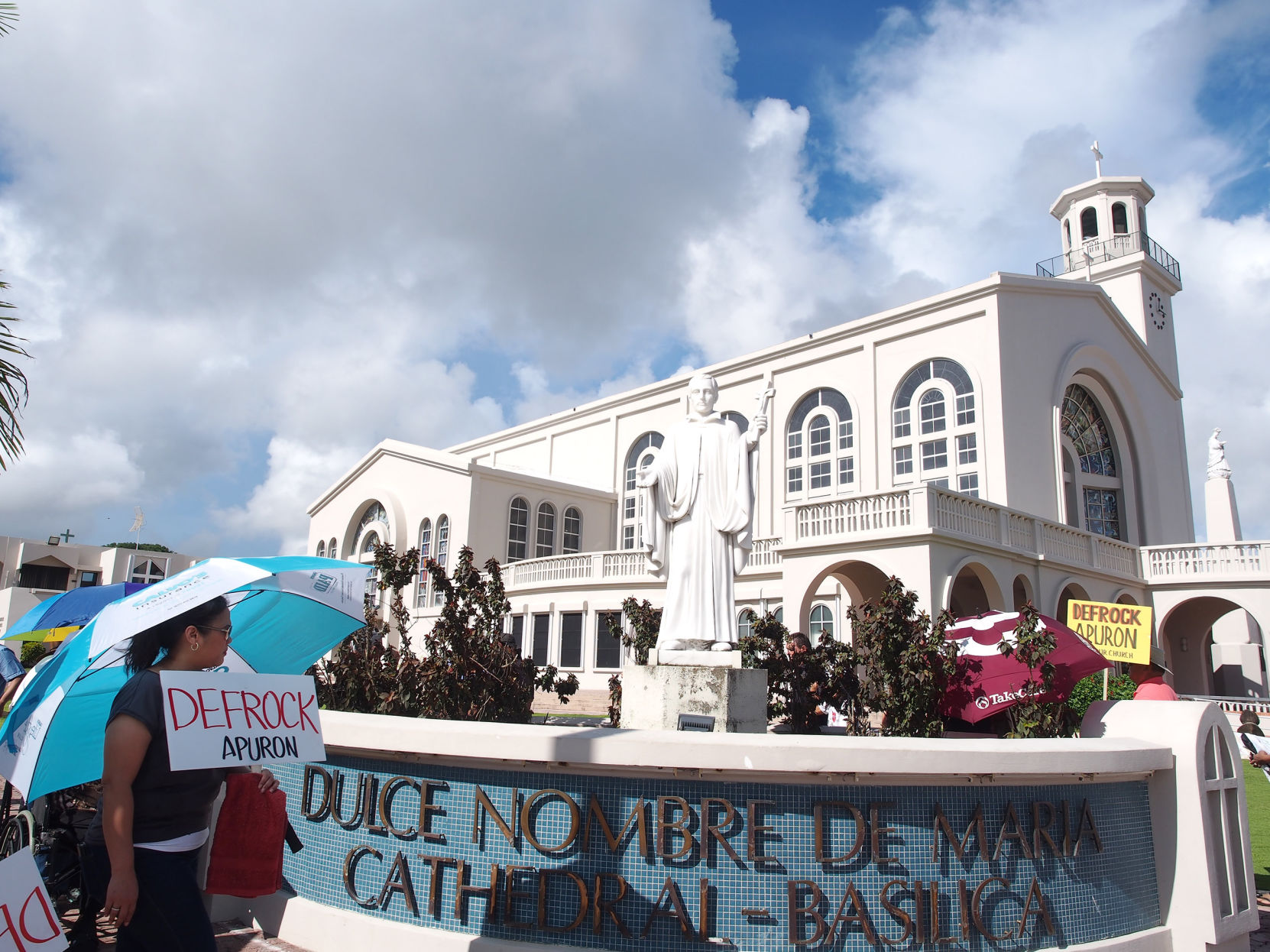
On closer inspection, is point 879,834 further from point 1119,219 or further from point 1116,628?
point 1119,219

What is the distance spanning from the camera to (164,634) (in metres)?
3.18

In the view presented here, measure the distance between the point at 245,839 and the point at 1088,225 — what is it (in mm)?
33377

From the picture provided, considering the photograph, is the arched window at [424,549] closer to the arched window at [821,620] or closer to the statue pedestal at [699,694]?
the arched window at [821,620]

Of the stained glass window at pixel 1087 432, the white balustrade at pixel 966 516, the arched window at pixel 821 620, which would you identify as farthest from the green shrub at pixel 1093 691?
the stained glass window at pixel 1087 432

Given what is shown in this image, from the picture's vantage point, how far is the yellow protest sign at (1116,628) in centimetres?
770

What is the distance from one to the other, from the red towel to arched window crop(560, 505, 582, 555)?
84.2ft

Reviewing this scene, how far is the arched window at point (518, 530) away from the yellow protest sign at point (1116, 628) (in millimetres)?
20071

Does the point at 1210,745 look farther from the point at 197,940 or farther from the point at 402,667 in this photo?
the point at 402,667

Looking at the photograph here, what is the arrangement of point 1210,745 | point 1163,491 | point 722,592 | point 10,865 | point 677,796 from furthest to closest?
point 1163,491 < point 722,592 < point 1210,745 < point 677,796 < point 10,865

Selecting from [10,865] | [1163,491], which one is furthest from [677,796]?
[1163,491]

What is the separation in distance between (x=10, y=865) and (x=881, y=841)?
3552mm

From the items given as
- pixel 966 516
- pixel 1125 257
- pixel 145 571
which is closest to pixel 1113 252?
pixel 1125 257

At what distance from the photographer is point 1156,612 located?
2184cm

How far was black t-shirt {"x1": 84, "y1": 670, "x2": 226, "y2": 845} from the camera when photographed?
2.84 metres
